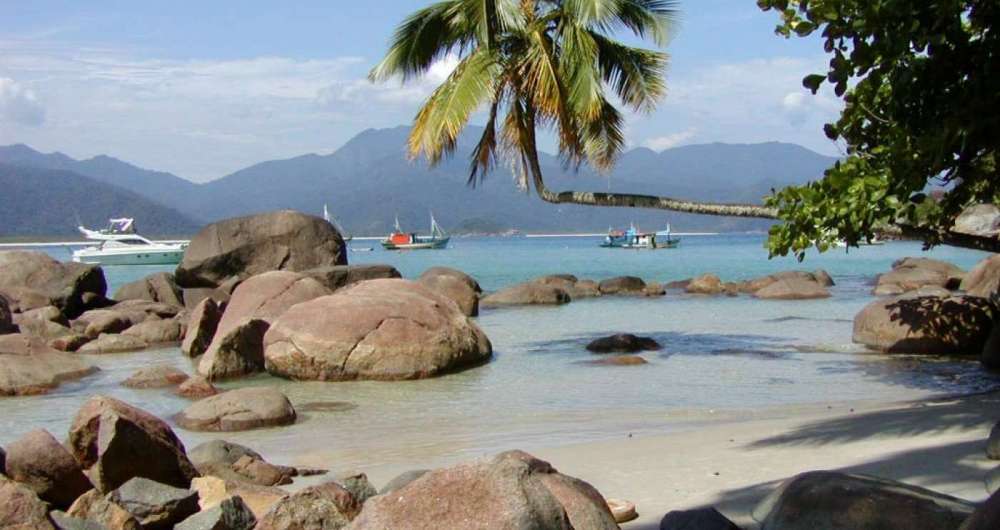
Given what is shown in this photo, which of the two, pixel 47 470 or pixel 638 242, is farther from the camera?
pixel 638 242

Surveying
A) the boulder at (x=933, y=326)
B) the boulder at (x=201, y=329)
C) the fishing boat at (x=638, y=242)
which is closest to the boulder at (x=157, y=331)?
the boulder at (x=201, y=329)

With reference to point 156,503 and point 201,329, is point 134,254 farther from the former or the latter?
point 156,503

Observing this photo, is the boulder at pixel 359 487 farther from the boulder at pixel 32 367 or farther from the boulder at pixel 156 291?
the boulder at pixel 156 291

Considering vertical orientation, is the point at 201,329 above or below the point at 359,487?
below

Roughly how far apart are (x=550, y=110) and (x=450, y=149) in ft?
6.46

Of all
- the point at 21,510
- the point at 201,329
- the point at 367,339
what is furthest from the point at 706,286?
the point at 21,510

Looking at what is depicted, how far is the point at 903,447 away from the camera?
310 inches

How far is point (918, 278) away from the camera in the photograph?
1314 inches

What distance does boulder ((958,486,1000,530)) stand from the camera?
11.5 ft

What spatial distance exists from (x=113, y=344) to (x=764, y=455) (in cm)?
1538

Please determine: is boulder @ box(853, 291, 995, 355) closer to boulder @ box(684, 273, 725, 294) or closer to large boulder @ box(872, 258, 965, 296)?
large boulder @ box(872, 258, 965, 296)

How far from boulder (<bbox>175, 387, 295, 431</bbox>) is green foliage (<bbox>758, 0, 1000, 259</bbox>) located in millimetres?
5479

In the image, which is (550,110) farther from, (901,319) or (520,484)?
(520,484)

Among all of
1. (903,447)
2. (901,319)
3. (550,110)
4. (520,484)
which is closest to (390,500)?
(520,484)
